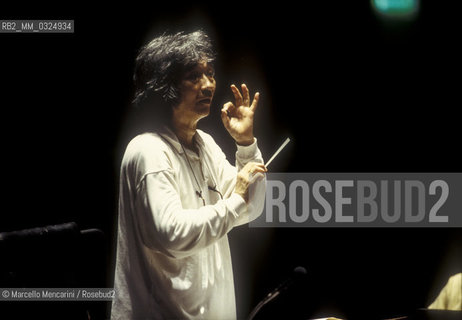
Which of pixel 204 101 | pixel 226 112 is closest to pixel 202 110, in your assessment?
pixel 204 101

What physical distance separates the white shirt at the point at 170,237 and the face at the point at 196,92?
16cm

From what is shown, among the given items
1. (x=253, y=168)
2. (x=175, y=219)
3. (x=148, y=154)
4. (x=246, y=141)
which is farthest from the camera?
(x=246, y=141)

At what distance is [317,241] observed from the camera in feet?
12.1

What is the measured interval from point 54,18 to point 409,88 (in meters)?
2.06

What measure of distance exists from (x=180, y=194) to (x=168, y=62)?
25.7 inches

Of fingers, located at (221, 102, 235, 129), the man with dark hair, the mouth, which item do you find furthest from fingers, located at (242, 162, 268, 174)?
the mouth

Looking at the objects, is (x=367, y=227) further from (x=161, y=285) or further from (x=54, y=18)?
(x=54, y=18)

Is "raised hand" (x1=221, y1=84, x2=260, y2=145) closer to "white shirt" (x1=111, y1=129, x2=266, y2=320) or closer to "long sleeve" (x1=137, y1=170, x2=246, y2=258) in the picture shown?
"white shirt" (x1=111, y1=129, x2=266, y2=320)

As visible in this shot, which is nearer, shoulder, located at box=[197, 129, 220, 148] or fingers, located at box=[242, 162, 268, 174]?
fingers, located at box=[242, 162, 268, 174]

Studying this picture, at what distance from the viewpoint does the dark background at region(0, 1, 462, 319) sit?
3432 millimetres

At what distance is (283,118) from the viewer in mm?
3604

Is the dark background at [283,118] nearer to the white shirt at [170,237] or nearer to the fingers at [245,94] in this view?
the fingers at [245,94]

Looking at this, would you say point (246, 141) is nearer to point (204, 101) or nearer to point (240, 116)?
point (240, 116)


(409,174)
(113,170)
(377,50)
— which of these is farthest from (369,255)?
(113,170)
